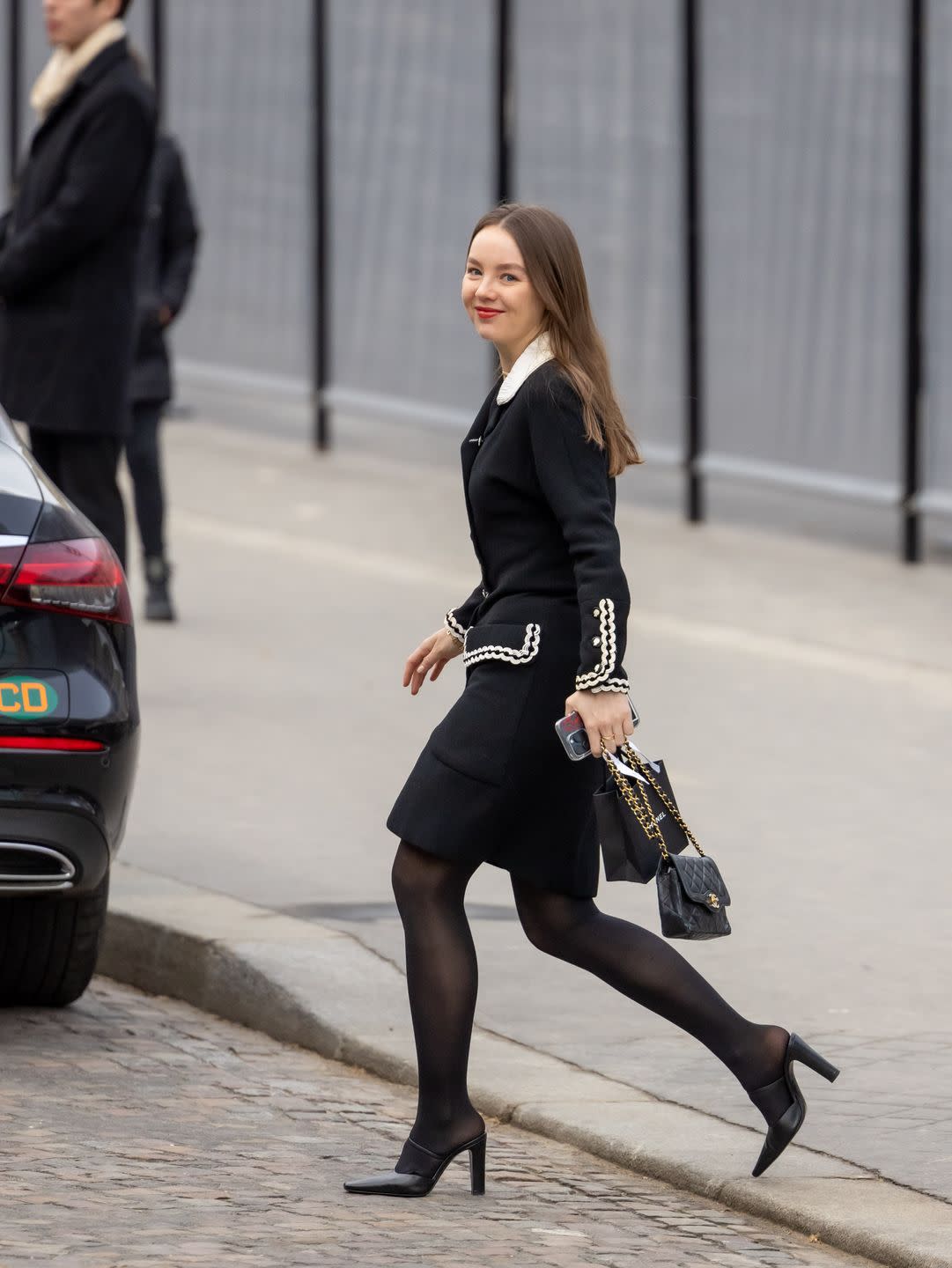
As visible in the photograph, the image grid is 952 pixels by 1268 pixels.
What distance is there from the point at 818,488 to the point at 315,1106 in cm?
739

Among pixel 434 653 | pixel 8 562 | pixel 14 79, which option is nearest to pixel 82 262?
pixel 8 562

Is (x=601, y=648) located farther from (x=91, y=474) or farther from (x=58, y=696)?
(x=91, y=474)

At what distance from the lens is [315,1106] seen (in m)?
5.55

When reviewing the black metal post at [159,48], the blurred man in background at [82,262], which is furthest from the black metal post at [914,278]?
the black metal post at [159,48]

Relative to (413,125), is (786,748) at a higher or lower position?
lower

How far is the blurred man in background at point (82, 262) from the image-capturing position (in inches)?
336

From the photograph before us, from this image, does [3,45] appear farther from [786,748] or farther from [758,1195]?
[758,1195]

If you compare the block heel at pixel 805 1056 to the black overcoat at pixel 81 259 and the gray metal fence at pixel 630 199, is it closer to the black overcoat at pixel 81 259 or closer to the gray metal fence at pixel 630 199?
the black overcoat at pixel 81 259

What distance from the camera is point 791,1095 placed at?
16.1ft

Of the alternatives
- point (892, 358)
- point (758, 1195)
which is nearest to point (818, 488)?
point (892, 358)

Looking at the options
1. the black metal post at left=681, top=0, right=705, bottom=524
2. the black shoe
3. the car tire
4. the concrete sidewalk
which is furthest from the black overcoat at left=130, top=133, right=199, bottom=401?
the car tire

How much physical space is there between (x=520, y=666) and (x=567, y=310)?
610 millimetres

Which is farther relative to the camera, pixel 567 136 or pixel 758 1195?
pixel 567 136

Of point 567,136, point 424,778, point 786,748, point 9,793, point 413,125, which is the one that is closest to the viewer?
point 424,778
